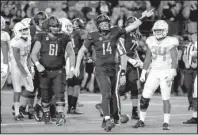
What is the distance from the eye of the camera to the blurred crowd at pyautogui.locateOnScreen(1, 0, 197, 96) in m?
23.0

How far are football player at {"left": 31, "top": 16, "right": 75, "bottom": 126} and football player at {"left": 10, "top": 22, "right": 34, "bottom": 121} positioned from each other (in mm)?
694

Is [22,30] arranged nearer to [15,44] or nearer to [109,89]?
[15,44]

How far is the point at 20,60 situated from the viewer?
14195 millimetres

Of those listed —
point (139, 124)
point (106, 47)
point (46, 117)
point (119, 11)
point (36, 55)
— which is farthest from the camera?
point (119, 11)

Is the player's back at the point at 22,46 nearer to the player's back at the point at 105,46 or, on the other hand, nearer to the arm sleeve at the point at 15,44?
the arm sleeve at the point at 15,44

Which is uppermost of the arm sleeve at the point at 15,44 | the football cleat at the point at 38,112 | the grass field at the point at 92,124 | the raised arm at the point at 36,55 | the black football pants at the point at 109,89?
the arm sleeve at the point at 15,44

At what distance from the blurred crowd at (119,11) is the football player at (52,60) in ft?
29.8

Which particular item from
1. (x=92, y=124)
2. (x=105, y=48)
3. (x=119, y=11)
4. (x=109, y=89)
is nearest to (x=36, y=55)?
(x=105, y=48)

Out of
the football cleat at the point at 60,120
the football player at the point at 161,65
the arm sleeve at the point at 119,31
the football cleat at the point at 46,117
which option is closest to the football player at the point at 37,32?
the football cleat at the point at 46,117

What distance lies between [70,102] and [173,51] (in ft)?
12.4

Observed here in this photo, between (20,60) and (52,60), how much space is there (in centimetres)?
108

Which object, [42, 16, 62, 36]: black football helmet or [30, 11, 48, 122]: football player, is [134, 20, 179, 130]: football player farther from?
[30, 11, 48, 122]: football player

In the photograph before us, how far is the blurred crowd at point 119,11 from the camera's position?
75.6 feet

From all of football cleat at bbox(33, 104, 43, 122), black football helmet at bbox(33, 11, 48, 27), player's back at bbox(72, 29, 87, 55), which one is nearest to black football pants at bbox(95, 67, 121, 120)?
football cleat at bbox(33, 104, 43, 122)
